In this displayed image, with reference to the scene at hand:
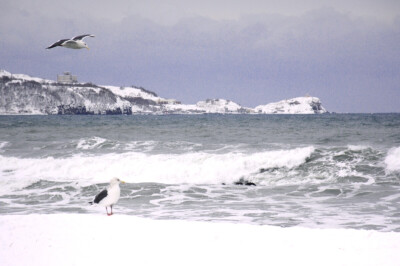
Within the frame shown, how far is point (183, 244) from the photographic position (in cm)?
638

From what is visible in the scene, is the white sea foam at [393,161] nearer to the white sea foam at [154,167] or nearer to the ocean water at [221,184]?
the ocean water at [221,184]

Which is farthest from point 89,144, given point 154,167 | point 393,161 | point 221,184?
point 393,161

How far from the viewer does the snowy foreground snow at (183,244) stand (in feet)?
18.8

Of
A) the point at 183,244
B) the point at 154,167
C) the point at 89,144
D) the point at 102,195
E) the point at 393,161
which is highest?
the point at 393,161

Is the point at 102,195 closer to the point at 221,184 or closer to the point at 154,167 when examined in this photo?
the point at 221,184

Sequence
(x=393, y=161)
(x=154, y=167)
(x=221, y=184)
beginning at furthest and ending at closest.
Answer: (x=154, y=167) < (x=393, y=161) < (x=221, y=184)

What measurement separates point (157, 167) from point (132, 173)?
3.48 ft

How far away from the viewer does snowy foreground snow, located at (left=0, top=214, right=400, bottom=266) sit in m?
5.73

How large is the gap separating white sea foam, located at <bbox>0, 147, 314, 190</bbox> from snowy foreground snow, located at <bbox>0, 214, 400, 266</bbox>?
399 inches

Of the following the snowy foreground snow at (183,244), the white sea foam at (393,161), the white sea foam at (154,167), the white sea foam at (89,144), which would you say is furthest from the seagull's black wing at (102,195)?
the white sea foam at (89,144)

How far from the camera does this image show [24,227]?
7258 millimetres

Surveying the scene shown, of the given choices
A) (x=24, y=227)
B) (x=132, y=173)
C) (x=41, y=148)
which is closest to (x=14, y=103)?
(x=41, y=148)

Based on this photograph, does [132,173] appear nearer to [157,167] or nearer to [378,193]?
[157,167]

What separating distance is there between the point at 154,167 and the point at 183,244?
1337cm
